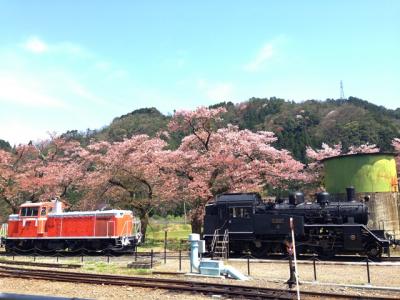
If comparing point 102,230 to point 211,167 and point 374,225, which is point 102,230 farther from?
point 374,225

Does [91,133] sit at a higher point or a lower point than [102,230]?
higher

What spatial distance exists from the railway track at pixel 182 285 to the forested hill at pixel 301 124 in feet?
211

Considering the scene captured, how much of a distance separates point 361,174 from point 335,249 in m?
8.17

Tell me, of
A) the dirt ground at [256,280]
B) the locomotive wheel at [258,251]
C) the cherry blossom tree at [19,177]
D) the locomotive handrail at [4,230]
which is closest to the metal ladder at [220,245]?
the dirt ground at [256,280]

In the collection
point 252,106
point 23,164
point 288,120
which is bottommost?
point 23,164

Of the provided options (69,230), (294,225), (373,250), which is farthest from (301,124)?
(373,250)

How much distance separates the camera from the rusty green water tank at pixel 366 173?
26016mm

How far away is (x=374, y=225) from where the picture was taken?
2475cm

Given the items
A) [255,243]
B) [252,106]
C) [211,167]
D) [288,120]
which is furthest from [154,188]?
[252,106]

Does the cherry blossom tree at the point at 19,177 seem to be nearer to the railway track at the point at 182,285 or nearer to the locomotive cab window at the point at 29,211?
the locomotive cab window at the point at 29,211

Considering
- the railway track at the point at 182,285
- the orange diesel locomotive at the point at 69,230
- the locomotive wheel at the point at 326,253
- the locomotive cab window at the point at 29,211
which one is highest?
the locomotive cab window at the point at 29,211

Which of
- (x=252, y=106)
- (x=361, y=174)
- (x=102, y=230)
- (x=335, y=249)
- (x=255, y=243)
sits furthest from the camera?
(x=252, y=106)

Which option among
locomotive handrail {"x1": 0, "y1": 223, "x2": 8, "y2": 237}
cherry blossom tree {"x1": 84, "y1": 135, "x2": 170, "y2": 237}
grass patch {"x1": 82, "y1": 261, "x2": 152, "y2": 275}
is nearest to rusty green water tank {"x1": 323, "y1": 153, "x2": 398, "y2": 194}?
cherry blossom tree {"x1": 84, "y1": 135, "x2": 170, "y2": 237}

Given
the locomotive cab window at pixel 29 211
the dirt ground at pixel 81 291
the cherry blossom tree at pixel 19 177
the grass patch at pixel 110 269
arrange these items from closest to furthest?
the dirt ground at pixel 81 291
the grass patch at pixel 110 269
the locomotive cab window at pixel 29 211
the cherry blossom tree at pixel 19 177
